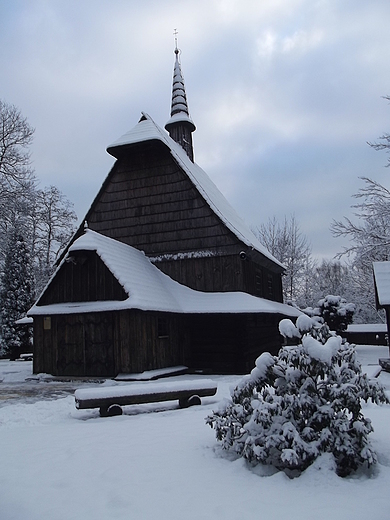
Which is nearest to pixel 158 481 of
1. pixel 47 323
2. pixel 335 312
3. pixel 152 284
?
pixel 152 284

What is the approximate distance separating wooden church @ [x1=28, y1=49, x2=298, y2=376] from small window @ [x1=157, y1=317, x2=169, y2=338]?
4 cm

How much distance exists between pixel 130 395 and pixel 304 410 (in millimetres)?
4024

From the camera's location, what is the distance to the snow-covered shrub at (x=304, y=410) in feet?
15.7

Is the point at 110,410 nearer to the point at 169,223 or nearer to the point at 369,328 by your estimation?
the point at 169,223

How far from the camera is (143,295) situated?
13.9m

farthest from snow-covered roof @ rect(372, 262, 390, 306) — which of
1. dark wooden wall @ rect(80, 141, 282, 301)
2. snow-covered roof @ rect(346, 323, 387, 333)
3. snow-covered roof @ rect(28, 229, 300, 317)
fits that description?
snow-covered roof @ rect(346, 323, 387, 333)

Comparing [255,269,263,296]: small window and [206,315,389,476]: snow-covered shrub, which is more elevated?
[255,269,263,296]: small window

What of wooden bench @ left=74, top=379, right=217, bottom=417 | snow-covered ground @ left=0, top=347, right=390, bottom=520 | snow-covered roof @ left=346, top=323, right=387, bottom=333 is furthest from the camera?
snow-covered roof @ left=346, top=323, right=387, bottom=333

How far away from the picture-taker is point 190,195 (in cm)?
1736

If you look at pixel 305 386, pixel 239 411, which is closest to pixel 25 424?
pixel 239 411

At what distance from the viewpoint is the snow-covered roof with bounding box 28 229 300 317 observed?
13.8m

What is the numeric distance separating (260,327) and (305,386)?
13.7 m

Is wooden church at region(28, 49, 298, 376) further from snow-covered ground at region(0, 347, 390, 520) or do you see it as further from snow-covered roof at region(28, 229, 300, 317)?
snow-covered ground at region(0, 347, 390, 520)

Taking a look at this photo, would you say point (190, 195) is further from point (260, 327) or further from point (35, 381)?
point (35, 381)
